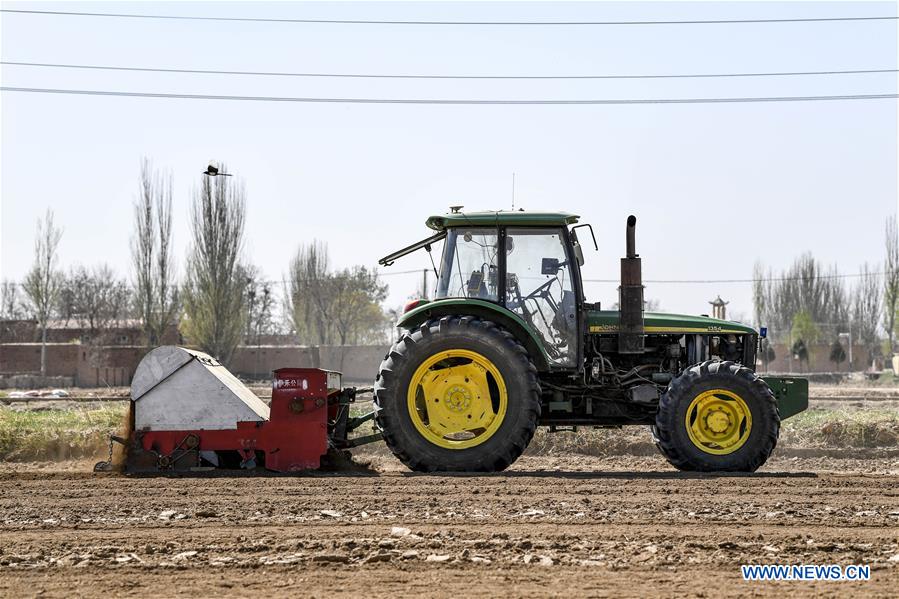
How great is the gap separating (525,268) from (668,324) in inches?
63.1

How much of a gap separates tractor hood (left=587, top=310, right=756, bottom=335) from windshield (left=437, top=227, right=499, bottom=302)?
3.59 ft

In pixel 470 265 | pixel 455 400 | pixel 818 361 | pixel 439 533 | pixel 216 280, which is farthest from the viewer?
pixel 818 361

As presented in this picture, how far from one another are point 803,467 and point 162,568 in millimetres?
8369

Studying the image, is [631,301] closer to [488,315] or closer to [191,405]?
[488,315]

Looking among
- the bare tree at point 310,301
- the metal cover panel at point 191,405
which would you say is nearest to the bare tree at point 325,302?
the bare tree at point 310,301

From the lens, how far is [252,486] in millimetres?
8977

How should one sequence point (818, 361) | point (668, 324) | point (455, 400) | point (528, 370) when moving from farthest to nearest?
point (818, 361), point (668, 324), point (455, 400), point (528, 370)

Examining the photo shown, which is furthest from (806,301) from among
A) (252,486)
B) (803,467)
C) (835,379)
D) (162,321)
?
(252,486)

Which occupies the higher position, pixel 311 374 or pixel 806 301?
pixel 806 301

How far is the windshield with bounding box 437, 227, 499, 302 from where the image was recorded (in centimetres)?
1005

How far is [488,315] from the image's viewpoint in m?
9.95

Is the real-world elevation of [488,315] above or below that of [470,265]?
below

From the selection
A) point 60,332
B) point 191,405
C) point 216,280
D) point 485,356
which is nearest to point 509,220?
point 485,356

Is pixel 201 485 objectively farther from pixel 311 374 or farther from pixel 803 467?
pixel 803 467
